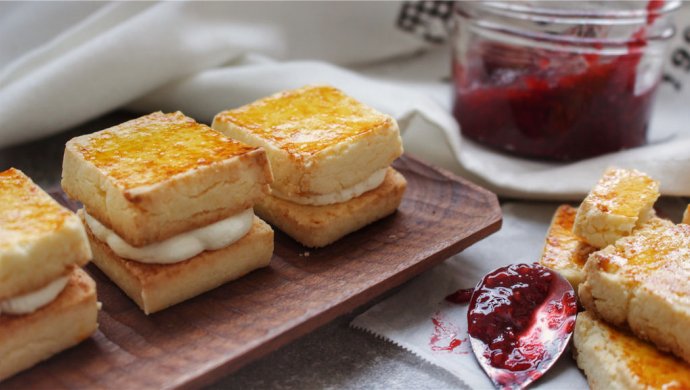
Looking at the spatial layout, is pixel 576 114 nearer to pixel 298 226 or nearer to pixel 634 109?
pixel 634 109

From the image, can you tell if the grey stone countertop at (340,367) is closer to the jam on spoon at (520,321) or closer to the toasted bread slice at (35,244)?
the jam on spoon at (520,321)

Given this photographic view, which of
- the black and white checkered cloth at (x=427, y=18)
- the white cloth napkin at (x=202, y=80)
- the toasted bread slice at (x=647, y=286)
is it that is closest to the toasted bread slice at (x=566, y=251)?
the toasted bread slice at (x=647, y=286)

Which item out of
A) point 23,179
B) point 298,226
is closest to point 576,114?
point 298,226

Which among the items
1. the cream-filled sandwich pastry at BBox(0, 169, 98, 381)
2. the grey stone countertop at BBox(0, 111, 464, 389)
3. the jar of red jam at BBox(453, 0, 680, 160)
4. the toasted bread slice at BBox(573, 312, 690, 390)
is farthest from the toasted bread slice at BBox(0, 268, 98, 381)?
the jar of red jam at BBox(453, 0, 680, 160)

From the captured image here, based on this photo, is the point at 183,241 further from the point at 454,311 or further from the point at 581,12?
the point at 581,12

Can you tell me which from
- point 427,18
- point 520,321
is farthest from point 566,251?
point 427,18

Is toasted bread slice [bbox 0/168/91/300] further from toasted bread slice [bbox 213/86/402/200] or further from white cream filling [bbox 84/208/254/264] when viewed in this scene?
toasted bread slice [bbox 213/86/402/200]
